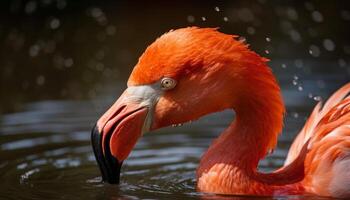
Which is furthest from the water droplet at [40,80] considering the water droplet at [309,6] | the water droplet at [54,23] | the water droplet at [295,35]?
the water droplet at [309,6]

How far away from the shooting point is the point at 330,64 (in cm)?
1133

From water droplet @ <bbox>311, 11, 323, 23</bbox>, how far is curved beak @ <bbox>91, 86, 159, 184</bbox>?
8460 millimetres

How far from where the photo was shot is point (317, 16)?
13570 millimetres

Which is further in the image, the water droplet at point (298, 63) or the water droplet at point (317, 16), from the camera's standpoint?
the water droplet at point (317, 16)

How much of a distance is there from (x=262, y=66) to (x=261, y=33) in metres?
8.17

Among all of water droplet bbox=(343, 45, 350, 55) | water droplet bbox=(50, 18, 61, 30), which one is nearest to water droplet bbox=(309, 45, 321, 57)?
water droplet bbox=(343, 45, 350, 55)

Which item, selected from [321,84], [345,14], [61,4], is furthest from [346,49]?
[61,4]

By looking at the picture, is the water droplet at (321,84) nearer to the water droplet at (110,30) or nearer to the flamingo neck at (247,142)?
the flamingo neck at (247,142)

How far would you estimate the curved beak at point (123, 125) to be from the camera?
5.34 meters

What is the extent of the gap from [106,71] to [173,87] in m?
6.02

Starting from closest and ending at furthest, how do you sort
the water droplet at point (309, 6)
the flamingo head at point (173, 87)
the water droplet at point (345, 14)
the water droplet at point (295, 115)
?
the flamingo head at point (173, 87)
the water droplet at point (295, 115)
the water droplet at point (345, 14)
the water droplet at point (309, 6)

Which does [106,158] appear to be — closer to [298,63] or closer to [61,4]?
[298,63]

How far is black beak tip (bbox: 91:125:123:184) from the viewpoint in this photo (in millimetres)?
5359

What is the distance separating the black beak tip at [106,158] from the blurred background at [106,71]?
0.29 meters
